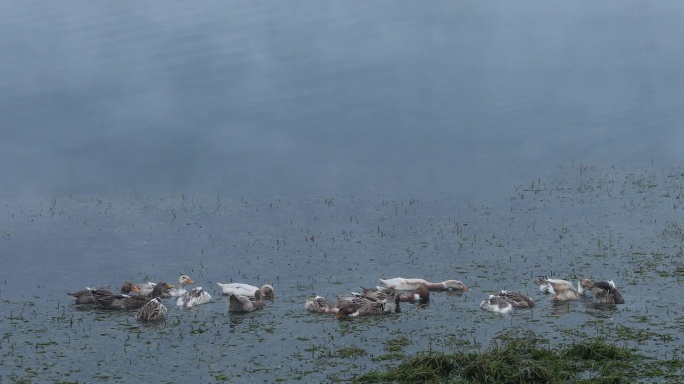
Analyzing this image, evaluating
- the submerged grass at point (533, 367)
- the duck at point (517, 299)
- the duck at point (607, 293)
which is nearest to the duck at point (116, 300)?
the submerged grass at point (533, 367)

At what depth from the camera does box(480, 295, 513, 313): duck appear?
25781 mm

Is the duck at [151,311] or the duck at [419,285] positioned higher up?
the duck at [151,311]

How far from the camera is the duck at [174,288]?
92.0 ft

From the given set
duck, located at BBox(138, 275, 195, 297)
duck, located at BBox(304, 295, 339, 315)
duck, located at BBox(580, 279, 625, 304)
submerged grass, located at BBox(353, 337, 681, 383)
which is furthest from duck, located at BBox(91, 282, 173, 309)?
duck, located at BBox(580, 279, 625, 304)

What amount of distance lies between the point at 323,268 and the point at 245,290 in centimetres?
318

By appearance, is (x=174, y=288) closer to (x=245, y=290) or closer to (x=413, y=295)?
(x=245, y=290)

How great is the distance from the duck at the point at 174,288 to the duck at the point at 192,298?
2.77 ft

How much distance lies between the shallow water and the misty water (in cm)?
9

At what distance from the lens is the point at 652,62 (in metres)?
59.9

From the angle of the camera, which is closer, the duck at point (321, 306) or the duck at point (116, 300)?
the duck at point (321, 306)

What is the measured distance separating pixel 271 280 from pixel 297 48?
36154mm

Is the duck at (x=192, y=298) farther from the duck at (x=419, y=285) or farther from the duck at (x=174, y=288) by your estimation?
the duck at (x=419, y=285)

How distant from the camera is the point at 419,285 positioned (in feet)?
91.6

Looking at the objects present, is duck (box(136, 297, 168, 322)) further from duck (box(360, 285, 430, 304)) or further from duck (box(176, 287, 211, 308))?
duck (box(360, 285, 430, 304))
